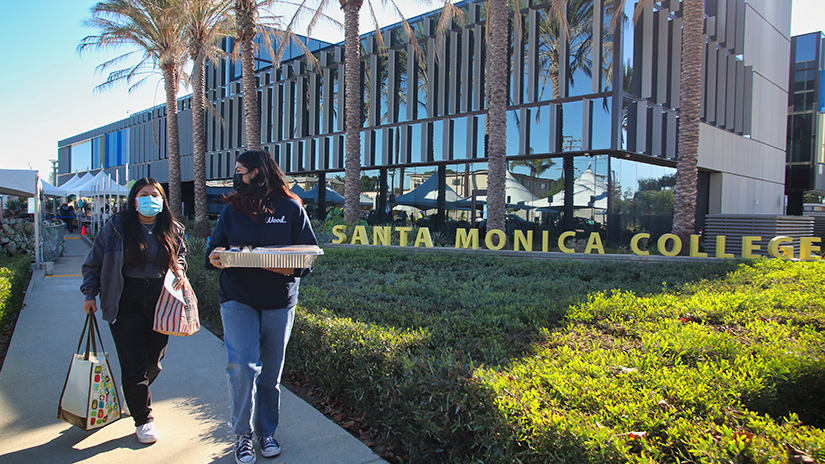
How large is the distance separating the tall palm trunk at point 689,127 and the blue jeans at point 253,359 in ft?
32.5

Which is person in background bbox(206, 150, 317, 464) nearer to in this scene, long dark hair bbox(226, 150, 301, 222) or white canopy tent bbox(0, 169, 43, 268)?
long dark hair bbox(226, 150, 301, 222)

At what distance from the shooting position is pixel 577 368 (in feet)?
9.30

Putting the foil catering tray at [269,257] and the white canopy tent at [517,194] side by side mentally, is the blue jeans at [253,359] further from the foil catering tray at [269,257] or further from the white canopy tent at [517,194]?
the white canopy tent at [517,194]

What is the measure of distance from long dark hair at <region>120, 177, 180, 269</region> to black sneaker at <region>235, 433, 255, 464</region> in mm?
1243

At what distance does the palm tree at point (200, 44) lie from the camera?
17.4 metres

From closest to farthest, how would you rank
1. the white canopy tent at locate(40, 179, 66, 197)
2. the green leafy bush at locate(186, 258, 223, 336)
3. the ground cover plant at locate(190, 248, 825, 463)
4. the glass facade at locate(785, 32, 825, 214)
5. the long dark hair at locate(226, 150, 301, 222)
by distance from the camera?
the ground cover plant at locate(190, 248, 825, 463)
the long dark hair at locate(226, 150, 301, 222)
the green leafy bush at locate(186, 258, 223, 336)
the white canopy tent at locate(40, 179, 66, 197)
the glass facade at locate(785, 32, 825, 214)

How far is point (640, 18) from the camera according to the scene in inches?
607

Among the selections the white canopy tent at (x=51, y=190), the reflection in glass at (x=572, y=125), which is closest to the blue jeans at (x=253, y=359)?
the reflection in glass at (x=572, y=125)

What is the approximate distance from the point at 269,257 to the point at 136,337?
1248mm

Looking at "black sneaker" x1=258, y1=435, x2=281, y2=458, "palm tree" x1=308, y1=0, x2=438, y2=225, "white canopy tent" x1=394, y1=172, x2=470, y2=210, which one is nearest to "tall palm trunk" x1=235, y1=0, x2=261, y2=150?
"palm tree" x1=308, y1=0, x2=438, y2=225

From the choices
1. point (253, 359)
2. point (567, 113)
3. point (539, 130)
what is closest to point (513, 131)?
point (539, 130)

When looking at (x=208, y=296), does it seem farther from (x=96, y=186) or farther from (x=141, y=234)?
(x=96, y=186)

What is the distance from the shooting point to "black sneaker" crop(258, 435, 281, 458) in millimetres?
2955

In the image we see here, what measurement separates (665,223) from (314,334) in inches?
657
